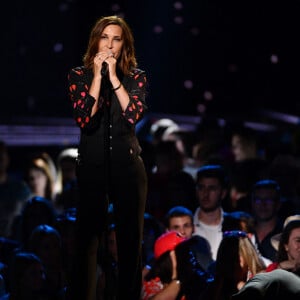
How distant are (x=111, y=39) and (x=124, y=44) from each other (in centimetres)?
8

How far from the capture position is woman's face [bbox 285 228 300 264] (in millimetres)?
6035

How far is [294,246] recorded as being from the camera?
19.9 feet

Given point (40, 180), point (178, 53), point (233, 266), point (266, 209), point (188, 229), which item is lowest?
point (233, 266)

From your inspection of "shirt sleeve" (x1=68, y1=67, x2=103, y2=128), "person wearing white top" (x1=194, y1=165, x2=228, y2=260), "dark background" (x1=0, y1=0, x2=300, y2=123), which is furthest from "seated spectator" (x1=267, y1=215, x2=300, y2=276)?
"dark background" (x1=0, y1=0, x2=300, y2=123)

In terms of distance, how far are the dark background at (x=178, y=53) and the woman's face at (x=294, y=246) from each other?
6070mm

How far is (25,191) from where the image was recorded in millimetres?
8398

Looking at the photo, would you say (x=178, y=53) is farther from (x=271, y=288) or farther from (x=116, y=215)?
(x=271, y=288)

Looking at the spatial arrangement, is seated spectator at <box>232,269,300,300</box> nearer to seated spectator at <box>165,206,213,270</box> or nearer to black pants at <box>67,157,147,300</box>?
black pants at <box>67,157,147,300</box>

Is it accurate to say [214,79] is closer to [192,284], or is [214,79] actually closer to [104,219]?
[192,284]

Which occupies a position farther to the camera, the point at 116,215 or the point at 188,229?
the point at 188,229

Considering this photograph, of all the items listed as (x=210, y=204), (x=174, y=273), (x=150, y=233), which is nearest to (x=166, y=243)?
(x=174, y=273)

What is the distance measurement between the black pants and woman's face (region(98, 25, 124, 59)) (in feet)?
1.87

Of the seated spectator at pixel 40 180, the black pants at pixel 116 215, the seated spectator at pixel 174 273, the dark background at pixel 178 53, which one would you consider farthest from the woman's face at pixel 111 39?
the dark background at pixel 178 53

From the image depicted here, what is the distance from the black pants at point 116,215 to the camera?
15.5 ft
